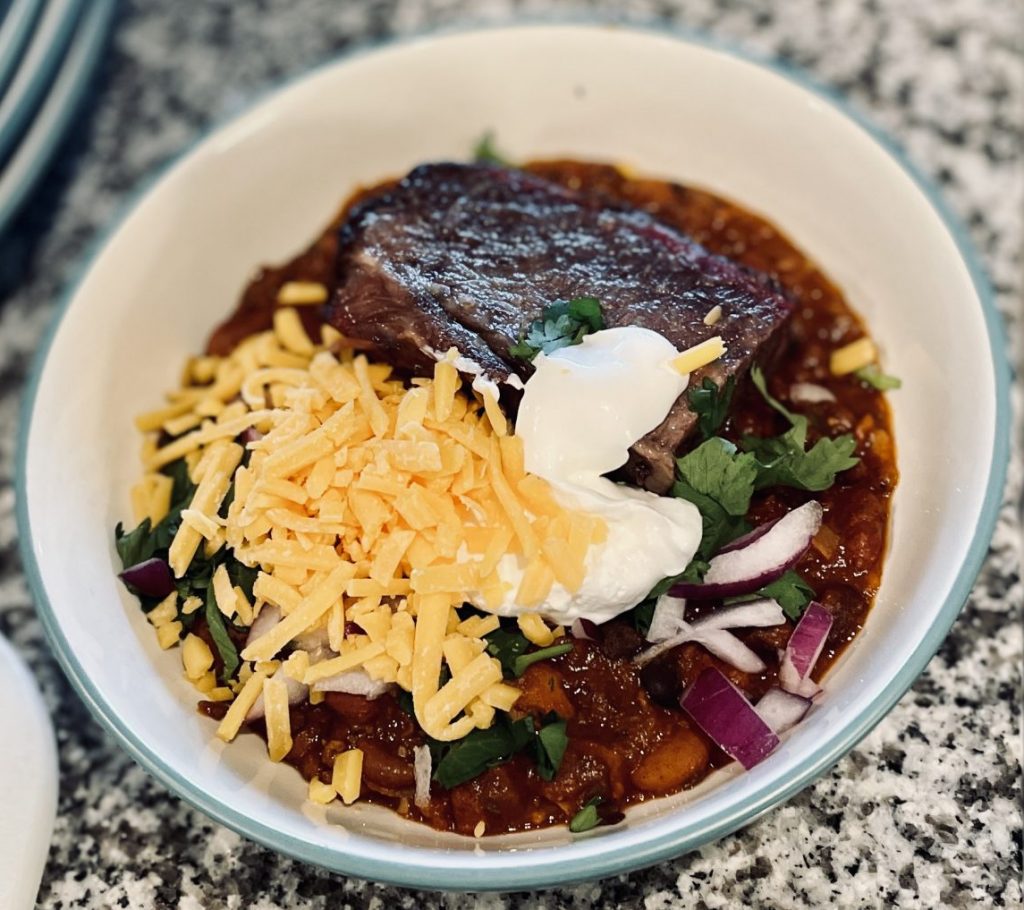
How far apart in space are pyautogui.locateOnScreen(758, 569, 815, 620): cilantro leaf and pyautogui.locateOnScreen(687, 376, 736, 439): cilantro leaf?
1.12 feet

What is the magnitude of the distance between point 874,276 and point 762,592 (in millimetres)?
961

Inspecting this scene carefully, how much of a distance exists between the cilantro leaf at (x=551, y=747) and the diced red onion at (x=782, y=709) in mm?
404

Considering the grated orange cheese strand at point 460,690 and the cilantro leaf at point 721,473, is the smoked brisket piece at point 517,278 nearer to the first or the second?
the cilantro leaf at point 721,473

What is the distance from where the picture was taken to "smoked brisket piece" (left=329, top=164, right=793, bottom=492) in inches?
90.1

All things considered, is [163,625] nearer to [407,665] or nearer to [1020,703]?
[407,665]

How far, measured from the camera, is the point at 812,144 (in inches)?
109

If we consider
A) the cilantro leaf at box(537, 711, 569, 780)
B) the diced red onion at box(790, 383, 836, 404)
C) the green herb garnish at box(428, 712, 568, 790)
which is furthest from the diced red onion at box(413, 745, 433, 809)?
the diced red onion at box(790, 383, 836, 404)

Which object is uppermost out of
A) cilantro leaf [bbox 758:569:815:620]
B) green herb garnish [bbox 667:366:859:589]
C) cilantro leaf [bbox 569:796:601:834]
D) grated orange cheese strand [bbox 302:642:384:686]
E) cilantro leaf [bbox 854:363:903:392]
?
cilantro leaf [bbox 854:363:903:392]

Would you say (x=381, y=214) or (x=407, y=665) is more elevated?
(x=381, y=214)

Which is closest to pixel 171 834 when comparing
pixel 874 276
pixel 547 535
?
pixel 547 535

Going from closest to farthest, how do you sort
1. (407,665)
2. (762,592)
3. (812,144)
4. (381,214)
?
(407,665) → (762,592) → (381,214) → (812,144)

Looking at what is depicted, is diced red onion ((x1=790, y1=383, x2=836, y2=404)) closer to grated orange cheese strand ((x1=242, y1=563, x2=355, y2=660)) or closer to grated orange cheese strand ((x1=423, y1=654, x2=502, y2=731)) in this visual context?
grated orange cheese strand ((x1=423, y1=654, x2=502, y2=731))

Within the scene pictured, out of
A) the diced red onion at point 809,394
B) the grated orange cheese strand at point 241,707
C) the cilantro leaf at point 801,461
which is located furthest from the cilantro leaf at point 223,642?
the diced red onion at point 809,394

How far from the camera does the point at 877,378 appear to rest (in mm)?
2539
